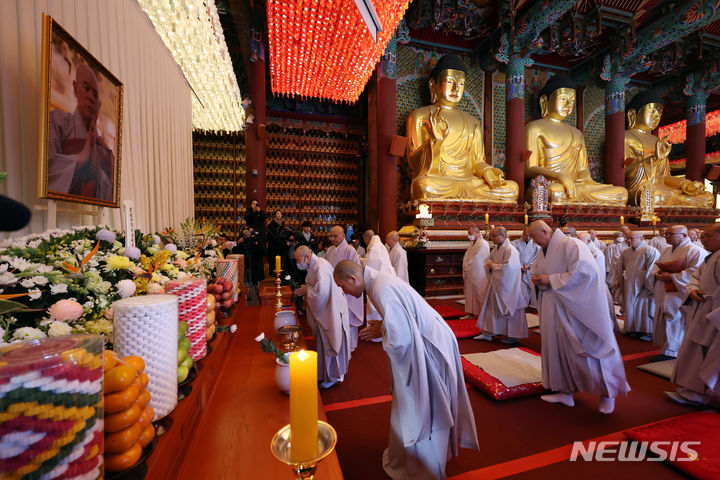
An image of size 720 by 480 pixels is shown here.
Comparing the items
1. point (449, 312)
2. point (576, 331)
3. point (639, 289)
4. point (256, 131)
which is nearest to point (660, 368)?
point (639, 289)

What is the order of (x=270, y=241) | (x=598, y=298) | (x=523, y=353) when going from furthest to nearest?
(x=270, y=241) → (x=523, y=353) → (x=598, y=298)

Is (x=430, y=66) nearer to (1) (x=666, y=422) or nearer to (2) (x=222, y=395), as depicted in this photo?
(1) (x=666, y=422)

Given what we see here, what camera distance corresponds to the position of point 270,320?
10.8ft

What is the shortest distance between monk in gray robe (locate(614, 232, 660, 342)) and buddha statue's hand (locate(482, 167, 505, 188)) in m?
4.21

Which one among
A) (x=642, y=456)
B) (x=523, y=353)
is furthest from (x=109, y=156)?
(x=523, y=353)

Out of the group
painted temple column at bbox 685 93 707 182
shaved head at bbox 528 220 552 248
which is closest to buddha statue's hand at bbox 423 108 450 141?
shaved head at bbox 528 220 552 248

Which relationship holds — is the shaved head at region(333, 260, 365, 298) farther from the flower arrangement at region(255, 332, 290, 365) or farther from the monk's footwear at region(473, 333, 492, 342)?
the monk's footwear at region(473, 333, 492, 342)

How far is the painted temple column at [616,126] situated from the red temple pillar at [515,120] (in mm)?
4048

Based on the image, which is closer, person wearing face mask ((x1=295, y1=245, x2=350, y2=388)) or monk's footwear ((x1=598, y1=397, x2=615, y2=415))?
monk's footwear ((x1=598, y1=397, x2=615, y2=415))

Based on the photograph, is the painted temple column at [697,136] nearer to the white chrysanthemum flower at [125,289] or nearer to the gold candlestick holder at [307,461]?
the gold candlestick holder at [307,461]

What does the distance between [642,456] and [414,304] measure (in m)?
1.98

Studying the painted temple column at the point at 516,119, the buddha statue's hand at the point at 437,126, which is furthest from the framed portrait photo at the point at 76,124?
the painted temple column at the point at 516,119

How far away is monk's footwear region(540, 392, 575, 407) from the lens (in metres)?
2.70

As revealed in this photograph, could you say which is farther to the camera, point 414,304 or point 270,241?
point 270,241
